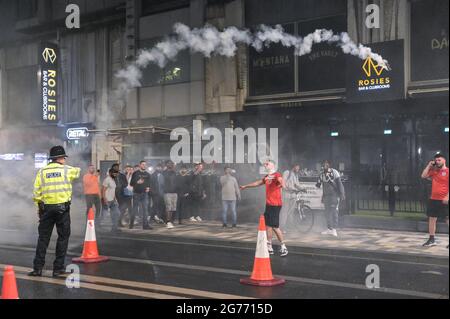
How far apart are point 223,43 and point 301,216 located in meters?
6.53

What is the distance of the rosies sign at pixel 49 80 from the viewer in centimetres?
1909

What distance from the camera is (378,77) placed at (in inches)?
492

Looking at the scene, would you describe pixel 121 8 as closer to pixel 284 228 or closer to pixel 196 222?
pixel 196 222

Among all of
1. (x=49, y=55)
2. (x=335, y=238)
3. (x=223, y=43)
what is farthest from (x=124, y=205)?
(x=49, y=55)

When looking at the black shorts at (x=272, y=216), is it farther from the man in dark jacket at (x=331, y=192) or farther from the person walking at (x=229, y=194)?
the person walking at (x=229, y=194)

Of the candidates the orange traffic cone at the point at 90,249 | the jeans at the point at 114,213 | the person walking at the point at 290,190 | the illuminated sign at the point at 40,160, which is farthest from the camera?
the illuminated sign at the point at 40,160

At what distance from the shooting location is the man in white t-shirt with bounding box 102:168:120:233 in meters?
11.8

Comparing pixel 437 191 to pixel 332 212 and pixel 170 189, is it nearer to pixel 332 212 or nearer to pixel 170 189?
pixel 332 212

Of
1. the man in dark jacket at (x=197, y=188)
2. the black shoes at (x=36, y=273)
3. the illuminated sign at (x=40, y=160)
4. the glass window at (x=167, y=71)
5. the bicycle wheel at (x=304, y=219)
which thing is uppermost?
the glass window at (x=167, y=71)

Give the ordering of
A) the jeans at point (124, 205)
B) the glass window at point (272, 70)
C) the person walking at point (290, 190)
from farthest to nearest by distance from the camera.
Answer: the glass window at point (272, 70), the jeans at point (124, 205), the person walking at point (290, 190)

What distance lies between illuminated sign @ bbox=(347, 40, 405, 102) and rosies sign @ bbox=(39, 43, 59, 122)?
1185cm

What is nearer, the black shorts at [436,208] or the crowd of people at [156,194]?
the black shorts at [436,208]

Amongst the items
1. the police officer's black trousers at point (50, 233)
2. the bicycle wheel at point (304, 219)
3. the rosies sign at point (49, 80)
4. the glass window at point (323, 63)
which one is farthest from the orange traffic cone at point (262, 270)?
the rosies sign at point (49, 80)

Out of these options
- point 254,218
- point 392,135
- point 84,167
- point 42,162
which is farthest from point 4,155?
point 392,135
